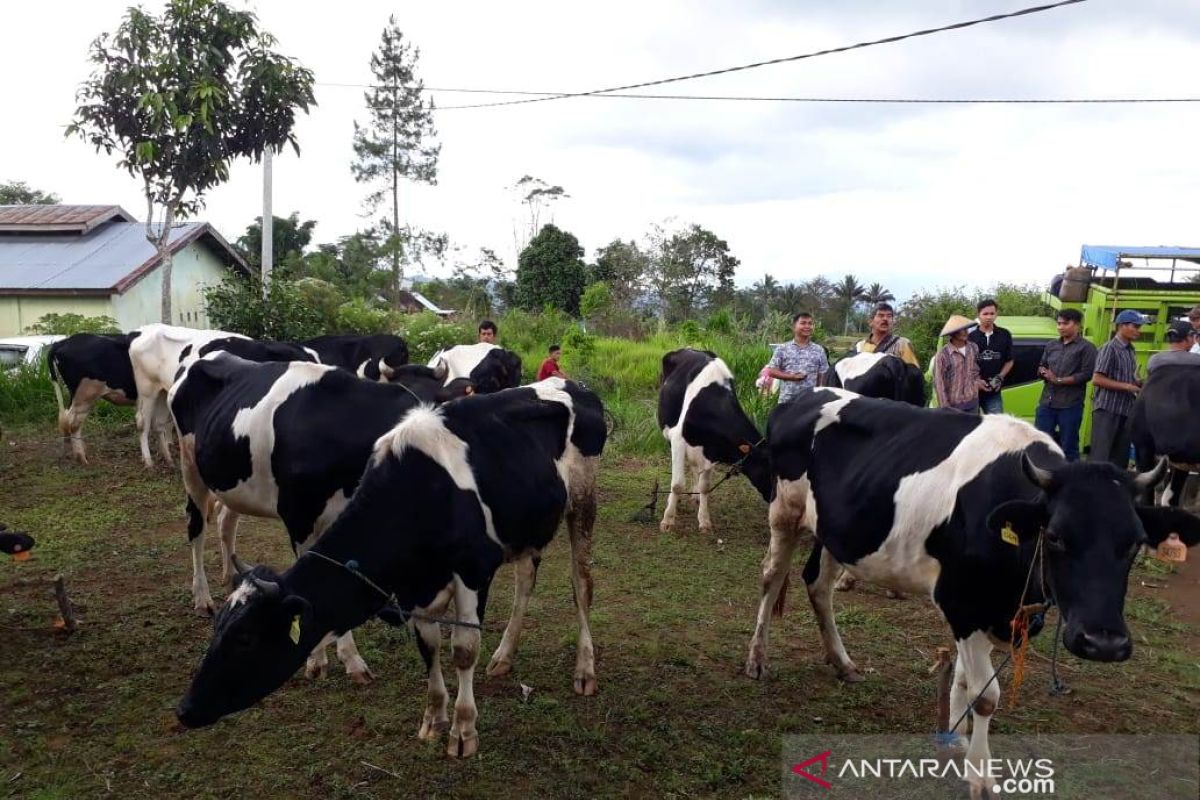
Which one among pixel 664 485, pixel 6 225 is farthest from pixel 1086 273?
pixel 6 225

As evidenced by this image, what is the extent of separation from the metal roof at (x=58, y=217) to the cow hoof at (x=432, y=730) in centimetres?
2173

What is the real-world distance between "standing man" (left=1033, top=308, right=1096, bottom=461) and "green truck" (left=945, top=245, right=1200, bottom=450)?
1.50 metres

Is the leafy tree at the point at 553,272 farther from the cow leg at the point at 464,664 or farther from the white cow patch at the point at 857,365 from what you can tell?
the cow leg at the point at 464,664

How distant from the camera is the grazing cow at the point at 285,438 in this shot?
504 cm

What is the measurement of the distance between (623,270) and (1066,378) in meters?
26.2

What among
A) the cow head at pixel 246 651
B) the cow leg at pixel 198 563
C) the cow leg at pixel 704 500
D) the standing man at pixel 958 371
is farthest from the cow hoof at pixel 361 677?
the standing man at pixel 958 371

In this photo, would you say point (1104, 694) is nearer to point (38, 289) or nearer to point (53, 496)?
point (53, 496)

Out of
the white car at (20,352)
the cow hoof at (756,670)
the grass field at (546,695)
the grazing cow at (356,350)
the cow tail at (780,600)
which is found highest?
the grazing cow at (356,350)

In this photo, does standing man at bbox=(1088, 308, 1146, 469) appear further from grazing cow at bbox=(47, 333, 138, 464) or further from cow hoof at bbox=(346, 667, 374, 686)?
grazing cow at bbox=(47, 333, 138, 464)

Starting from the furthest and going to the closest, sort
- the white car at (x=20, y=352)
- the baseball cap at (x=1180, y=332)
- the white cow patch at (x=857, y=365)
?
1. the white car at (x=20, y=352)
2. the baseball cap at (x=1180, y=332)
3. the white cow patch at (x=857, y=365)

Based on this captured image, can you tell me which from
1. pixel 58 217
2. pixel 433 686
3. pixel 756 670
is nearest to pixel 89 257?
pixel 58 217

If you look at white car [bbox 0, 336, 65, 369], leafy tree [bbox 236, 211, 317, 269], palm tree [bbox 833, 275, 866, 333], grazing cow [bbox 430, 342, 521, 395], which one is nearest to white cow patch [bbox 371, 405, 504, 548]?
grazing cow [bbox 430, 342, 521, 395]

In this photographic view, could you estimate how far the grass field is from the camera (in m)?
4.12

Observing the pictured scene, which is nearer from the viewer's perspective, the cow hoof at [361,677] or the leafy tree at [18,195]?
the cow hoof at [361,677]
